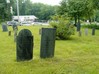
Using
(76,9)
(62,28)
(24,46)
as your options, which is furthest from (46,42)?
(76,9)

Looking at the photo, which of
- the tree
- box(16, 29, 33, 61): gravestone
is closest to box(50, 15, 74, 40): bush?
box(16, 29, 33, 61): gravestone

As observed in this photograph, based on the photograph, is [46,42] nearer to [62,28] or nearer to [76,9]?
[62,28]

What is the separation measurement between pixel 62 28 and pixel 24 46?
10.2 meters

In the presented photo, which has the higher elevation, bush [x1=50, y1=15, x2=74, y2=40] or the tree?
the tree

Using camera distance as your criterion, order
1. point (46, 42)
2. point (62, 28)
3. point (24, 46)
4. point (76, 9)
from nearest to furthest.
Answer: point (24, 46) → point (46, 42) → point (62, 28) → point (76, 9)

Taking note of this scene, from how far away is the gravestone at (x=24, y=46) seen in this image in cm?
869

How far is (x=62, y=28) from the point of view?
18.6m

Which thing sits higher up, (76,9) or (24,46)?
(76,9)

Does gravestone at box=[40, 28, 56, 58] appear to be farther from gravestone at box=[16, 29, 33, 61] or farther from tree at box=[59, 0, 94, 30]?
tree at box=[59, 0, 94, 30]

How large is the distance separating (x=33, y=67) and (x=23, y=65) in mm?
430

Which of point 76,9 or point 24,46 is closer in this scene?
point 24,46

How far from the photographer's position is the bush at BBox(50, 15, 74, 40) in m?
18.5

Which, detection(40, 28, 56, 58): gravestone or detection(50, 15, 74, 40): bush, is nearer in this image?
detection(40, 28, 56, 58): gravestone

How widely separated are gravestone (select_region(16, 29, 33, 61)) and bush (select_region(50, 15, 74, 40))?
9672 mm
